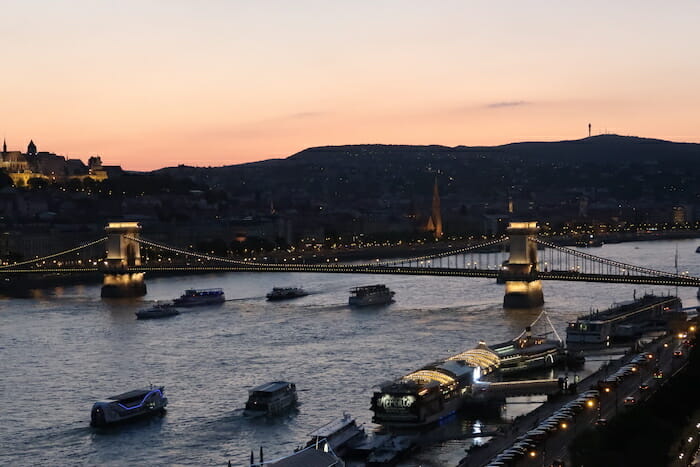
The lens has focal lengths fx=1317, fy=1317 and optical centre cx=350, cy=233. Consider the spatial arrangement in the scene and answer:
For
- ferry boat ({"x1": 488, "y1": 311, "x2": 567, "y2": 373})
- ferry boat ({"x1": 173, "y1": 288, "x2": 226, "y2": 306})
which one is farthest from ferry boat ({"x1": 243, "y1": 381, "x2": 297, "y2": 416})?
ferry boat ({"x1": 173, "y1": 288, "x2": 226, "y2": 306})

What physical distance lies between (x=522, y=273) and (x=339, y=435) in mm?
12714

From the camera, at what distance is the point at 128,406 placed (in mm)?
12727

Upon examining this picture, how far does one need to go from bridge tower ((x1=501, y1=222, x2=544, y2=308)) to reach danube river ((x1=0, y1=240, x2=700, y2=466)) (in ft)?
1.40

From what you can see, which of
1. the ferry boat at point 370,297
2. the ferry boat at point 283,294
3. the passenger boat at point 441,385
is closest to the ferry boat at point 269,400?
the passenger boat at point 441,385

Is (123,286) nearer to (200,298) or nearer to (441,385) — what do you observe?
(200,298)

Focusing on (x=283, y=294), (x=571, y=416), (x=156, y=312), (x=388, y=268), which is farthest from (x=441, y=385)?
(x=283, y=294)

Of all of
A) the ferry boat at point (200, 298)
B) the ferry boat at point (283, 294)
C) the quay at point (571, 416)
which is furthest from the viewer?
the ferry boat at point (283, 294)

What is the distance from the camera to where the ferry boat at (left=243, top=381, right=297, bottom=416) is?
1251 cm

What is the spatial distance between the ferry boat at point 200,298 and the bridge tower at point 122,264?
3.08 meters

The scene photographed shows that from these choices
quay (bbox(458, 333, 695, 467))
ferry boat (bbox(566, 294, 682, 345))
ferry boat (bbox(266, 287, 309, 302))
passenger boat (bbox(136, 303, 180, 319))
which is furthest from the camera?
ferry boat (bbox(266, 287, 309, 302))

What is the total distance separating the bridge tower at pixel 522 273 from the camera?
22531 millimetres

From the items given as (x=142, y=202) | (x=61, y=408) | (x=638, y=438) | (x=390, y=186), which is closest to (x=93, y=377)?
(x=61, y=408)

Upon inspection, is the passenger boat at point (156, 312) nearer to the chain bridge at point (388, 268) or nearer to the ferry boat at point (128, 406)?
the chain bridge at point (388, 268)

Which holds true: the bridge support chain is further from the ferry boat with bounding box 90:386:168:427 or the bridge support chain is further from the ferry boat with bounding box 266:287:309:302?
the ferry boat with bounding box 90:386:168:427
